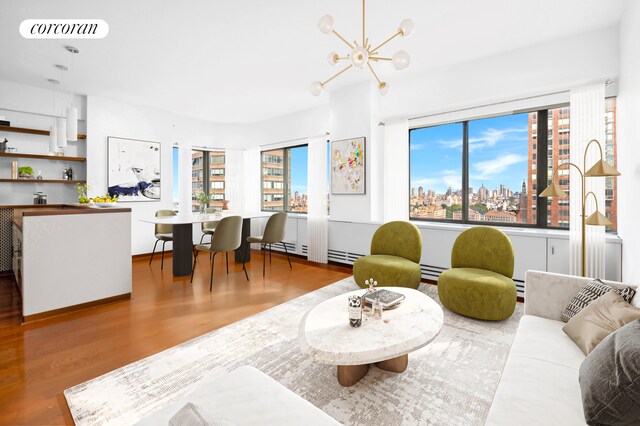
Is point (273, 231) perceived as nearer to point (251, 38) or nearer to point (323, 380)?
point (251, 38)

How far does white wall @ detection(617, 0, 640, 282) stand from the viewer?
2.28 metres

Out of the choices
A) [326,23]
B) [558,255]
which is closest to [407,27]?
[326,23]

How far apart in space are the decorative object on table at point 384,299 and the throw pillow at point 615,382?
1.10 metres

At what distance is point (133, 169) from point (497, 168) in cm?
609

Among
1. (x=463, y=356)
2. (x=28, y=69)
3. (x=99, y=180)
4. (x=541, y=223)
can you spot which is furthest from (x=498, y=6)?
(x=99, y=180)

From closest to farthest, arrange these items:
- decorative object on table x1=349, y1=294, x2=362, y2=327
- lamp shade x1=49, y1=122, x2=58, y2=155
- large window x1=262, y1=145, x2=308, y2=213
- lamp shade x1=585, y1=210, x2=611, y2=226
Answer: decorative object on table x1=349, y1=294, x2=362, y2=327 → lamp shade x1=585, y1=210, x2=611, y2=226 → lamp shade x1=49, y1=122, x2=58, y2=155 → large window x1=262, y1=145, x2=308, y2=213

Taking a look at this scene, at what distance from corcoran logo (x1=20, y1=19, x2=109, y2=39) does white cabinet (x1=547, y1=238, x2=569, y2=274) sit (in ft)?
17.0

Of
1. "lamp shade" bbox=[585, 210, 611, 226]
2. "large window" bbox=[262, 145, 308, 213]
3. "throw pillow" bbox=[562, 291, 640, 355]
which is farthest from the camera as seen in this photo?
"large window" bbox=[262, 145, 308, 213]

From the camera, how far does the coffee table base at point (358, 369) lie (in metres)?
1.93

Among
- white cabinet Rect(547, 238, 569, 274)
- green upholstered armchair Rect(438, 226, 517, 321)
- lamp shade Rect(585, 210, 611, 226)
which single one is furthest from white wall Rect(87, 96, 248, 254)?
lamp shade Rect(585, 210, 611, 226)

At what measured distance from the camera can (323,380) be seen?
1998mm

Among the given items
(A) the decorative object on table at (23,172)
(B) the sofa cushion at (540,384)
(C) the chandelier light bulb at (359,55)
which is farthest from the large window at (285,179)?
(B) the sofa cushion at (540,384)

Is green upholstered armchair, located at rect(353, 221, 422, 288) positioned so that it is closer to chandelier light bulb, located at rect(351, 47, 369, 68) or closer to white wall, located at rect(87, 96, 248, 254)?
chandelier light bulb, located at rect(351, 47, 369, 68)

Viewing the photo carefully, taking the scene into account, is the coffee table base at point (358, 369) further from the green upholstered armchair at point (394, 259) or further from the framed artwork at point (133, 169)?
the framed artwork at point (133, 169)
